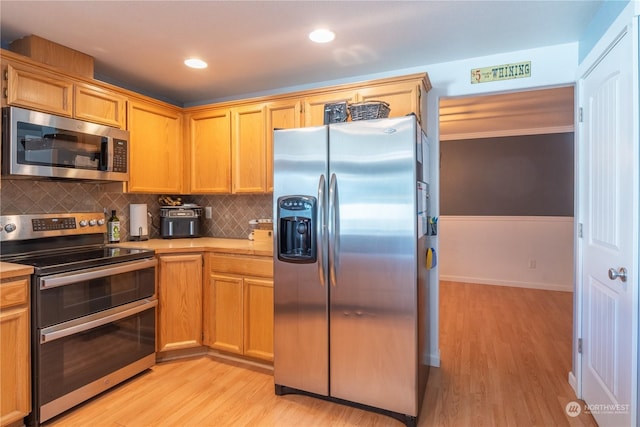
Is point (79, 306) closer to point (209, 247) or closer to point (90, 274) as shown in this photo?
point (90, 274)

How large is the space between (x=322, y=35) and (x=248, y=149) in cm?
119

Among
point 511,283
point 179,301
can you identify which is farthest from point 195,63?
point 511,283

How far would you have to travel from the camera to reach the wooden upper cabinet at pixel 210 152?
3.08m

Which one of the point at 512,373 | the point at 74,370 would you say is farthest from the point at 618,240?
the point at 74,370

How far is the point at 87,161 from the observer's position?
239 centimetres

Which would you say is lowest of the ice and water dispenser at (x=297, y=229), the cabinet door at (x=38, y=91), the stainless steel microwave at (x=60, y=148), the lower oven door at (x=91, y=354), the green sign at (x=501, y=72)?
the lower oven door at (x=91, y=354)

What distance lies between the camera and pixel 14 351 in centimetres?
177

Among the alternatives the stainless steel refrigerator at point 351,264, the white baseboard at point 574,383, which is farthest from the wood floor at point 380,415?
the stainless steel refrigerator at point 351,264

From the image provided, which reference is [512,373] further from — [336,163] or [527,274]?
[527,274]

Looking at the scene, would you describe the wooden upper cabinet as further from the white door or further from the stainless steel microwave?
the white door

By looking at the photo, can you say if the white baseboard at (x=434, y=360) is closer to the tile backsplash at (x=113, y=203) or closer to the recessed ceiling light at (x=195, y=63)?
the tile backsplash at (x=113, y=203)

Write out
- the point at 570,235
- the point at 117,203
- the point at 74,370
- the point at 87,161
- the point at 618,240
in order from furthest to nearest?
the point at 570,235 < the point at 117,203 < the point at 87,161 < the point at 74,370 < the point at 618,240

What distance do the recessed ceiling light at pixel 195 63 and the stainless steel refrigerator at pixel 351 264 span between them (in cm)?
96

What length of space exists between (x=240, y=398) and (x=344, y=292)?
981mm
